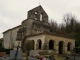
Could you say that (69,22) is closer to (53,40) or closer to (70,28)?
(70,28)

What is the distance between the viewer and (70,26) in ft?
174

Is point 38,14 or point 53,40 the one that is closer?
point 53,40

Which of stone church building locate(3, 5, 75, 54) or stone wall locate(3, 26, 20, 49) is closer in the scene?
stone church building locate(3, 5, 75, 54)

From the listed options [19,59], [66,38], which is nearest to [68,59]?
[66,38]

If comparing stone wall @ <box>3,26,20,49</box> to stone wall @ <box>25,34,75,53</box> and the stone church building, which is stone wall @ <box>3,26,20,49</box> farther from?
stone wall @ <box>25,34,75,53</box>

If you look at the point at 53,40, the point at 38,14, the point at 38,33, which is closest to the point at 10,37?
the point at 38,14

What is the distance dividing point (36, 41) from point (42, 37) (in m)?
2.37

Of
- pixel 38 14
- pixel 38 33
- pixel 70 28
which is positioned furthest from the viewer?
pixel 70 28

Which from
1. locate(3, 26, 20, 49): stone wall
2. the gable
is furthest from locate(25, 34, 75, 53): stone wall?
locate(3, 26, 20, 49): stone wall

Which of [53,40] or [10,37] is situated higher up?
[10,37]

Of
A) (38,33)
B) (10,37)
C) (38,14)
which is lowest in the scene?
(10,37)

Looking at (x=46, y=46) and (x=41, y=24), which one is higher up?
(x=41, y=24)

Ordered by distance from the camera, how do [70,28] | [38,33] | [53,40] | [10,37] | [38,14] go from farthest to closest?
[70,28] < [10,37] < [38,14] < [38,33] < [53,40]

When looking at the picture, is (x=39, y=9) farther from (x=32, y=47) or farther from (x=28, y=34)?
(x=32, y=47)
